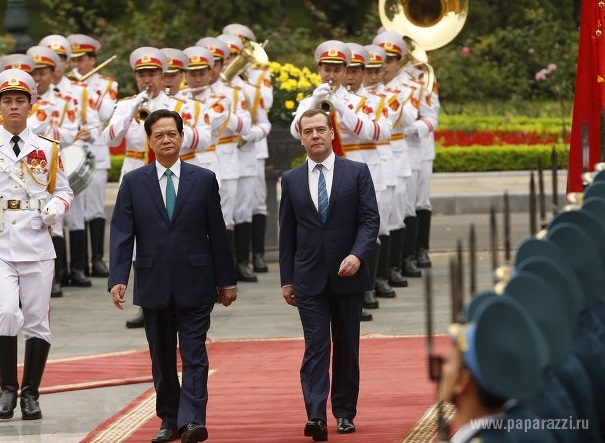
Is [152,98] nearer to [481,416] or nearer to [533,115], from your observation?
[481,416]

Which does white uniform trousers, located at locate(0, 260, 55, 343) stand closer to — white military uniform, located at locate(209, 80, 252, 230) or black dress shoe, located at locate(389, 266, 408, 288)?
white military uniform, located at locate(209, 80, 252, 230)

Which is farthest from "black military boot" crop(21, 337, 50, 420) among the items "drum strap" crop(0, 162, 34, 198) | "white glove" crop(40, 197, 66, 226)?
"drum strap" crop(0, 162, 34, 198)

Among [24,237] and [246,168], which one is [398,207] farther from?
[24,237]

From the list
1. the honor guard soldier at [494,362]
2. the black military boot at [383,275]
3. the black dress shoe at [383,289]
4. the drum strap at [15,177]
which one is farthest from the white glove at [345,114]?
the honor guard soldier at [494,362]

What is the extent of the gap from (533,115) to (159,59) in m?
15.5

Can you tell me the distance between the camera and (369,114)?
13359 millimetres

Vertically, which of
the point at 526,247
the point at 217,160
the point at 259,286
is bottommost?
the point at 259,286

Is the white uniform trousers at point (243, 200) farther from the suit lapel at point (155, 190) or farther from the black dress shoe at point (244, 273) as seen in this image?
the suit lapel at point (155, 190)

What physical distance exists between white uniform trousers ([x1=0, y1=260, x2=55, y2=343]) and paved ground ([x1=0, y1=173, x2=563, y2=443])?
0.51m

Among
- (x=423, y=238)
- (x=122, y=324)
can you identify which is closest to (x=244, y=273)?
(x=423, y=238)

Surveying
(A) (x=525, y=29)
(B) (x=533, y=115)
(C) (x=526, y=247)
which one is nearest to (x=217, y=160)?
(C) (x=526, y=247)

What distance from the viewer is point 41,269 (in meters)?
9.88

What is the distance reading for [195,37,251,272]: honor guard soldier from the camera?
15.3 meters

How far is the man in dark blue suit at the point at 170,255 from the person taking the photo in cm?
900
